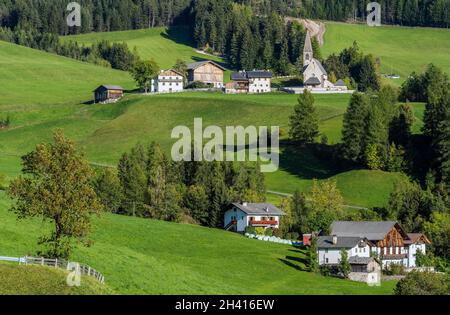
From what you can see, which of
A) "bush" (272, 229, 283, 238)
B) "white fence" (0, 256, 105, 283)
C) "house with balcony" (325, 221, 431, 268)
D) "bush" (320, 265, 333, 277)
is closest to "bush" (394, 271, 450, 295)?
"bush" (320, 265, 333, 277)

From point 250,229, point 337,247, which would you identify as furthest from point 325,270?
point 250,229

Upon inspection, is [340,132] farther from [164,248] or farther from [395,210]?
[164,248]

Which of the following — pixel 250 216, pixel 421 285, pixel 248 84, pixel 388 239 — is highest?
pixel 248 84

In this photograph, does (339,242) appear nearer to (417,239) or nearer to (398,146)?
(417,239)

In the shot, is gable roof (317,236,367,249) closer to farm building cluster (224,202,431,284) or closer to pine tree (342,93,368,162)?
farm building cluster (224,202,431,284)

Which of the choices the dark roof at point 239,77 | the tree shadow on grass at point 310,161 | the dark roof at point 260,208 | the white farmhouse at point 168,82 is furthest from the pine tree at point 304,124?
the dark roof at point 239,77
